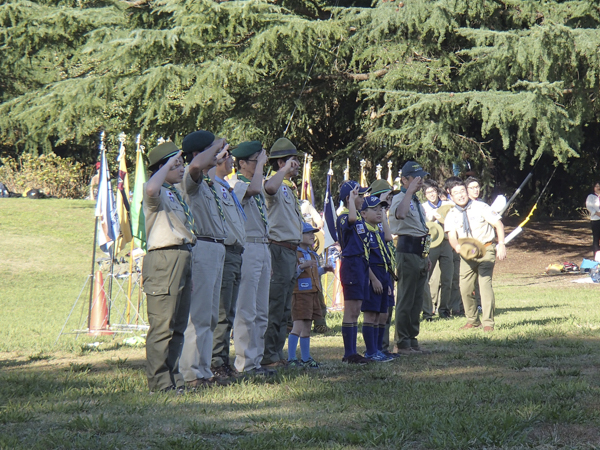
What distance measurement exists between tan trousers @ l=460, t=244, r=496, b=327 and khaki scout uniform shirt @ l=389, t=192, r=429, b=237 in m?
1.96

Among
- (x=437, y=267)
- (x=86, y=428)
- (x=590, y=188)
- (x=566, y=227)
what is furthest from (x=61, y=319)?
(x=590, y=188)

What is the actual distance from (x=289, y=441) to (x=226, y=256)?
227cm

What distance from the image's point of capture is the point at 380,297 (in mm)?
7125

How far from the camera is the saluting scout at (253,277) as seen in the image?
6.34m

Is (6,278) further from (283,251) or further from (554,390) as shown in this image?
(554,390)

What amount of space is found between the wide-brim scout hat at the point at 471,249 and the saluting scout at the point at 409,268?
5.81ft

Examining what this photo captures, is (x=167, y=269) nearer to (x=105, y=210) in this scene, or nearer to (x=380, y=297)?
(x=380, y=297)

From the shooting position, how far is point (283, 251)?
670 centimetres

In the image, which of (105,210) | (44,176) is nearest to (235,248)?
(105,210)

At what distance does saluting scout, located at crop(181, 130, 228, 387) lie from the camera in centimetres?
571

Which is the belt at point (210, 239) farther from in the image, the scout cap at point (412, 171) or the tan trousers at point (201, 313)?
the scout cap at point (412, 171)

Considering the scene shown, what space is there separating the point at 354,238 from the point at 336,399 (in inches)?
79.7

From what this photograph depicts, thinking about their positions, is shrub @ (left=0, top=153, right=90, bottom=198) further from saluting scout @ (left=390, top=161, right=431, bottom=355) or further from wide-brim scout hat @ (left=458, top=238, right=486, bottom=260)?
saluting scout @ (left=390, top=161, right=431, bottom=355)

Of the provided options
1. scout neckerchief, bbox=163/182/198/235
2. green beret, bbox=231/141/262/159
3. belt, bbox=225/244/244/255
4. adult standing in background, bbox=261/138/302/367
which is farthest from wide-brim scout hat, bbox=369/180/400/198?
scout neckerchief, bbox=163/182/198/235
